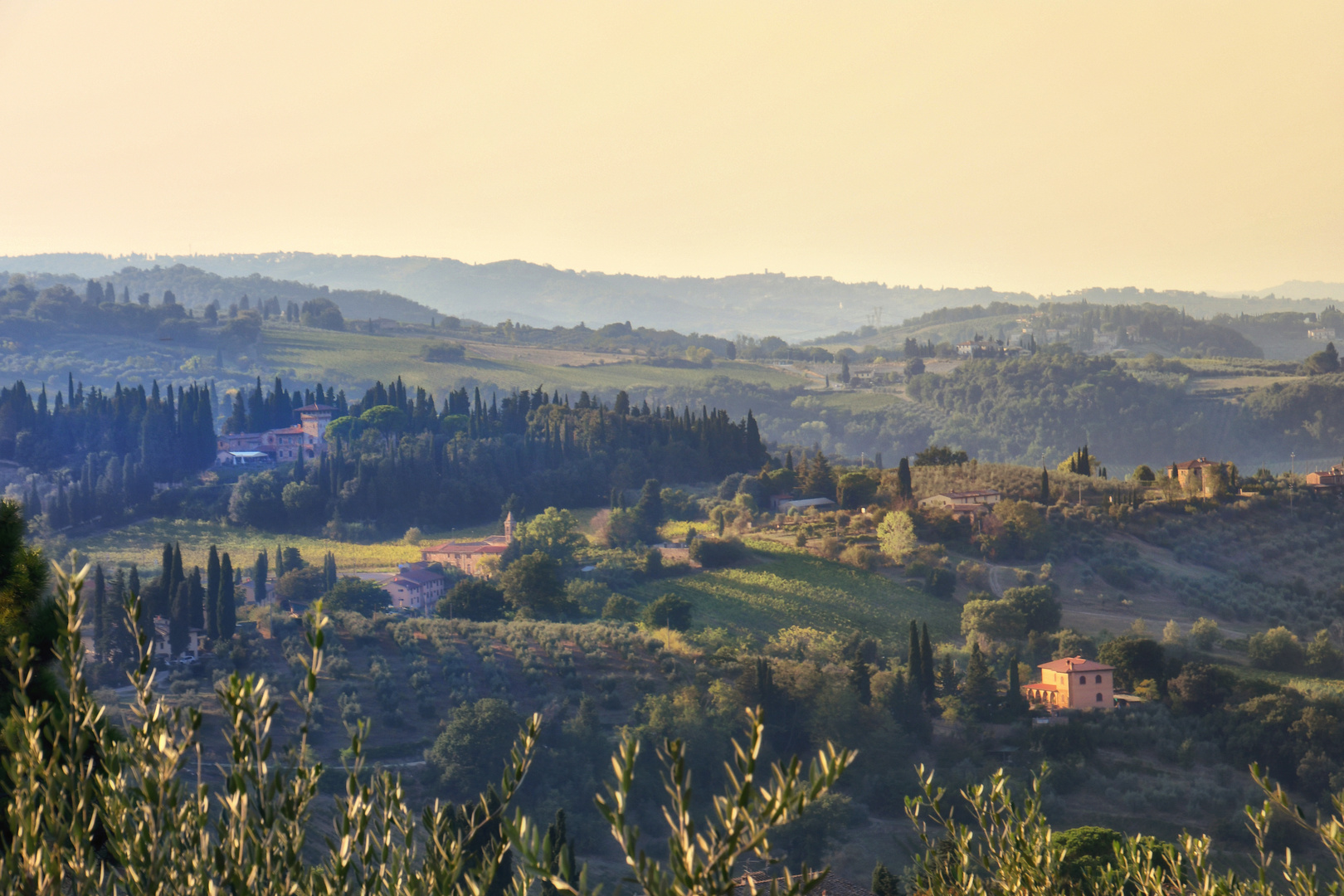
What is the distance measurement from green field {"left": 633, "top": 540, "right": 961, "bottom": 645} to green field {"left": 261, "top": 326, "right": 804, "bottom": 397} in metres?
95.7

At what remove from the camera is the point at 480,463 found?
267ft

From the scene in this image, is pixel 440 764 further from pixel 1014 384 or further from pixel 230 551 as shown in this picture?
pixel 1014 384

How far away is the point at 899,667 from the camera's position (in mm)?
42875

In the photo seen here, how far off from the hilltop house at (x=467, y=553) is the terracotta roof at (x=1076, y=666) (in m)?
30.6

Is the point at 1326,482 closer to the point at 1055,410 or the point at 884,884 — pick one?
the point at 884,884

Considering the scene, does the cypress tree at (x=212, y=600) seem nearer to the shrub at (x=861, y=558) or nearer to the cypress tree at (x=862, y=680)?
the cypress tree at (x=862, y=680)

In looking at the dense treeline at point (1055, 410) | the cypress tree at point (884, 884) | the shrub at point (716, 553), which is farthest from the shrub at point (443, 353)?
the cypress tree at point (884, 884)

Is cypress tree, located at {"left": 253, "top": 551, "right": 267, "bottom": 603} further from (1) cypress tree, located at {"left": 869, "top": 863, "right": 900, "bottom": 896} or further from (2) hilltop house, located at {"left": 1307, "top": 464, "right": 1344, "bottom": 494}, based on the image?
(2) hilltop house, located at {"left": 1307, "top": 464, "right": 1344, "bottom": 494}

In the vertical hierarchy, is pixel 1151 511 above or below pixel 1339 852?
below

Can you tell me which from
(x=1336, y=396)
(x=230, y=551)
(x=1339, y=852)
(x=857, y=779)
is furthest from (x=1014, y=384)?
(x=1339, y=852)

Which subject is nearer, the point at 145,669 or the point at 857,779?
the point at 145,669

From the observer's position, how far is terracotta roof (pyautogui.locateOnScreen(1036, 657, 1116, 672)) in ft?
134

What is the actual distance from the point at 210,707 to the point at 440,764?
8.63 meters

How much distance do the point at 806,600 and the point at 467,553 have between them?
21.1 m
